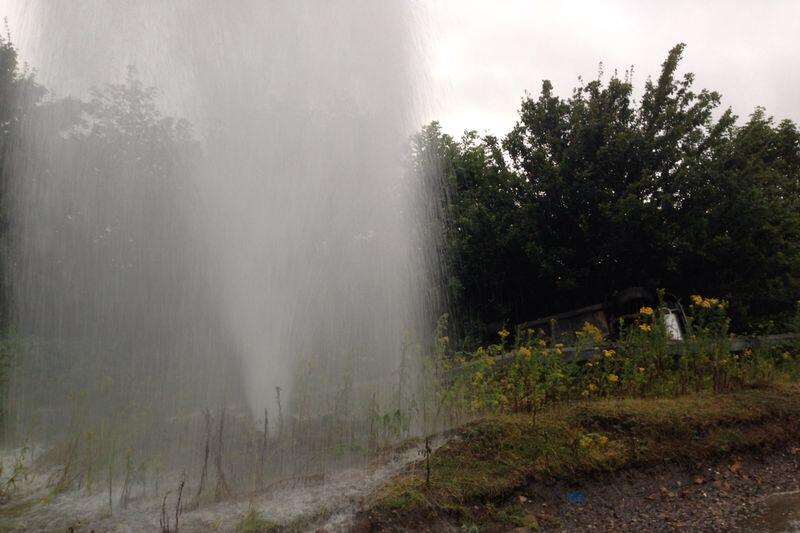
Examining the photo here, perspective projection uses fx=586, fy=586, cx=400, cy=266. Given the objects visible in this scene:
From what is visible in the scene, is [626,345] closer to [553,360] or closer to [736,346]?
[553,360]

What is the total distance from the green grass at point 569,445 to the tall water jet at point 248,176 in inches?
69.7

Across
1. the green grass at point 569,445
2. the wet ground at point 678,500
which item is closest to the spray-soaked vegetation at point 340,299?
the green grass at point 569,445

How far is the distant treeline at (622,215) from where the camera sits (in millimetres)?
12898

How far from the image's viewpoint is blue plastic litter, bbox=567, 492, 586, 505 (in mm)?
3963

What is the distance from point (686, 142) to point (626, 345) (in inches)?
390

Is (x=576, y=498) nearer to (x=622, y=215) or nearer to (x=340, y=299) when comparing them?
(x=340, y=299)

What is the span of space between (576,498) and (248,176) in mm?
5428

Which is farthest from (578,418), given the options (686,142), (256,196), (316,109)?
(686,142)

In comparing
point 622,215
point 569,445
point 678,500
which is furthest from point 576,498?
point 622,215

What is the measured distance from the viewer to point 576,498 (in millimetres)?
3996

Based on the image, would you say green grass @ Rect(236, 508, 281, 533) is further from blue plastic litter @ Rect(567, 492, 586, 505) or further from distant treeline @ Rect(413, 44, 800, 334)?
distant treeline @ Rect(413, 44, 800, 334)

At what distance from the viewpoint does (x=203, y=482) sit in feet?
13.9

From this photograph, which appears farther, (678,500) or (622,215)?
(622,215)

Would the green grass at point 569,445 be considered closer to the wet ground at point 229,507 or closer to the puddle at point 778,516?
the wet ground at point 229,507
